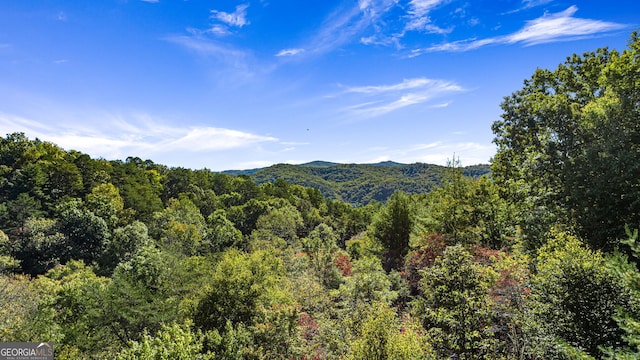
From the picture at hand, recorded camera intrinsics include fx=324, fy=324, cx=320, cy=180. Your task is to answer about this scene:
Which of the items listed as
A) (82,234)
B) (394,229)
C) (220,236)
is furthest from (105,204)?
(394,229)

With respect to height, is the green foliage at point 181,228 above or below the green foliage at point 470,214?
below

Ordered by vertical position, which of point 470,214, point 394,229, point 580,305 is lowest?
point 394,229

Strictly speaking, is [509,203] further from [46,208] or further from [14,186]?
[14,186]

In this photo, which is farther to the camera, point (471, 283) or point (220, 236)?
point (220, 236)

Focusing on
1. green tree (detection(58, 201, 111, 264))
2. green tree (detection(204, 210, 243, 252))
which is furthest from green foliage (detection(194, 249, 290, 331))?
green tree (detection(58, 201, 111, 264))

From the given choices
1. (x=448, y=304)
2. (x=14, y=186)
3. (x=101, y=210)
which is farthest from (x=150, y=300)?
(x=14, y=186)

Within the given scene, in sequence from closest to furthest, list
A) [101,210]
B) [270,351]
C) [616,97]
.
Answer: [616,97] < [270,351] < [101,210]

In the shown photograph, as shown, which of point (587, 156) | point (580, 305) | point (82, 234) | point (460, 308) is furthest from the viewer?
point (82, 234)

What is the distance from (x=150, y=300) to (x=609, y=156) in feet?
93.2

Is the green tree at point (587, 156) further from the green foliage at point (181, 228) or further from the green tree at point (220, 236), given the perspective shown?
the green tree at point (220, 236)

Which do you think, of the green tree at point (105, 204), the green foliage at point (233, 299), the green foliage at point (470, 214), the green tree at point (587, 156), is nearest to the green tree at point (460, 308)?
the green tree at point (587, 156)

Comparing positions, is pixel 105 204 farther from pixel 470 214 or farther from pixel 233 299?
pixel 470 214

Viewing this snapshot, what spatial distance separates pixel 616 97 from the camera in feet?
55.3

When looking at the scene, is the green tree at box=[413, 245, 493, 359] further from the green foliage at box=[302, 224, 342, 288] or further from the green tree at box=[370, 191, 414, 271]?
the green tree at box=[370, 191, 414, 271]
